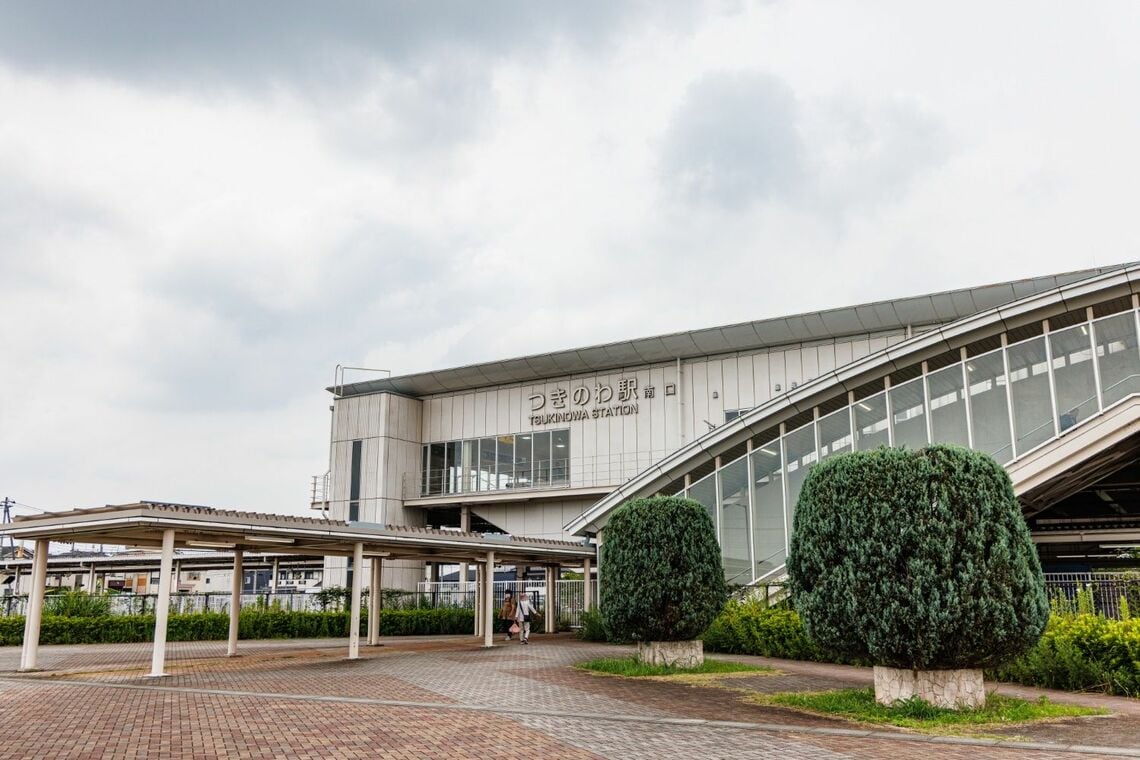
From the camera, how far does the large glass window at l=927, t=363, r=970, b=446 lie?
832 inches

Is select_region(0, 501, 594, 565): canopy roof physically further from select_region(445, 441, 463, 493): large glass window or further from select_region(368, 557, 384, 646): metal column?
select_region(445, 441, 463, 493): large glass window

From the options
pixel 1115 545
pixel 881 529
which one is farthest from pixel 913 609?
pixel 1115 545

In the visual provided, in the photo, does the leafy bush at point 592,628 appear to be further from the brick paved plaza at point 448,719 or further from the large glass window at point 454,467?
the large glass window at point 454,467

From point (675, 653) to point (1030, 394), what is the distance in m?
10.3

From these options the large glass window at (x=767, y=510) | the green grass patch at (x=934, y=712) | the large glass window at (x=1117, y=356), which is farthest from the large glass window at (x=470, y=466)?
the green grass patch at (x=934, y=712)

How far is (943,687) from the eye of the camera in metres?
11.3

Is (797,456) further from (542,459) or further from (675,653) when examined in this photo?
(542,459)

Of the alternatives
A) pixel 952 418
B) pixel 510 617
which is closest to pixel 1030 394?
pixel 952 418

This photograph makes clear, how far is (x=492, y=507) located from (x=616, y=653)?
17145 millimetres

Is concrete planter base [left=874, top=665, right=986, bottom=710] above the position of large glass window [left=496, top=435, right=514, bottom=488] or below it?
below

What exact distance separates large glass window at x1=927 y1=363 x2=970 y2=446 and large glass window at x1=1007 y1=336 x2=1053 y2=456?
1.09m

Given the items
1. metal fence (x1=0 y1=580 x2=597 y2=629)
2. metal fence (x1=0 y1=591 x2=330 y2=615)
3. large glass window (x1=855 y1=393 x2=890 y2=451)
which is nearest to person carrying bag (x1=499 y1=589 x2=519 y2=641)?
metal fence (x1=0 y1=580 x2=597 y2=629)

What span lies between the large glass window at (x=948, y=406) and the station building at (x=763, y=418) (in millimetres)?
40

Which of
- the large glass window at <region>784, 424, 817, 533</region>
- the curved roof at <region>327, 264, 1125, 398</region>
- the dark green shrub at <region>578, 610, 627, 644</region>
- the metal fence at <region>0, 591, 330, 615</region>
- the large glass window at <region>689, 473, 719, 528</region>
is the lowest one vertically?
the dark green shrub at <region>578, 610, 627, 644</region>
